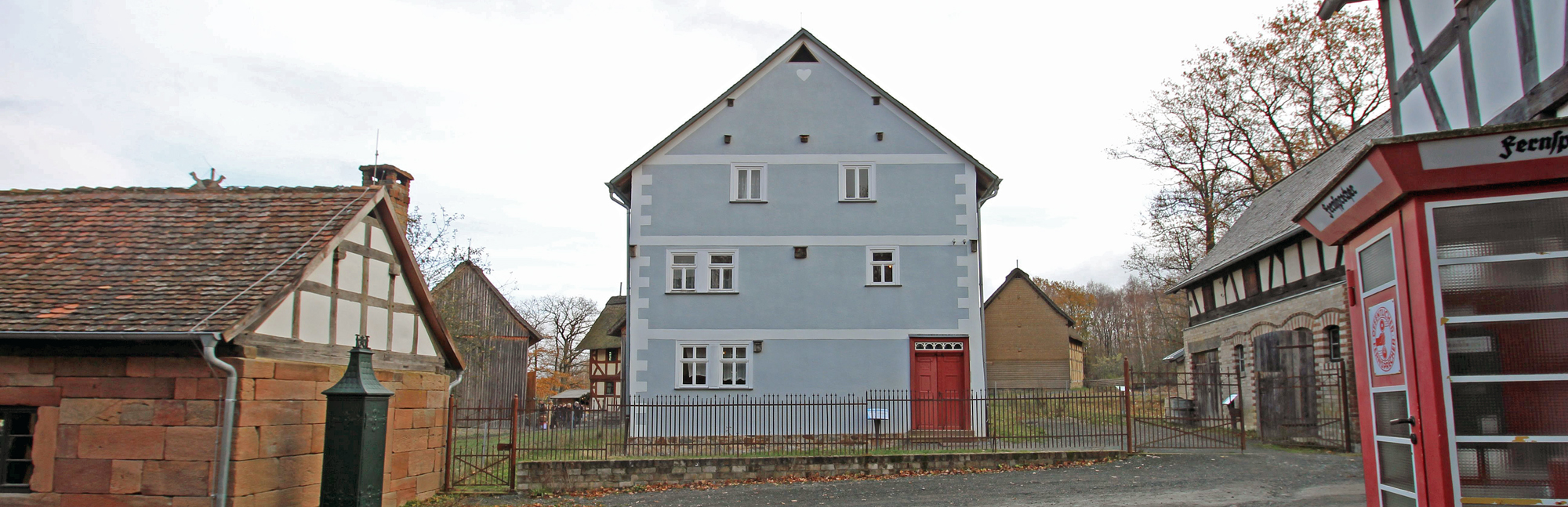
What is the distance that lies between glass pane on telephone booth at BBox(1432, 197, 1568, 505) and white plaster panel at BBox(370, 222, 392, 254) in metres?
12.1

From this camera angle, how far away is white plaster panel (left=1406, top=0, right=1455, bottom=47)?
945 centimetres

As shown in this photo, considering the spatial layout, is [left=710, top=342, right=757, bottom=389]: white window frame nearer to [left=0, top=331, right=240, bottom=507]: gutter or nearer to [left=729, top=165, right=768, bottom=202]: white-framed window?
[left=729, top=165, right=768, bottom=202]: white-framed window

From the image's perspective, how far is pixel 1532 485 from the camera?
5.56 meters

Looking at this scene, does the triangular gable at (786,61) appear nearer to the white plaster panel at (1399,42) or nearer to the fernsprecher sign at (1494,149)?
the white plaster panel at (1399,42)

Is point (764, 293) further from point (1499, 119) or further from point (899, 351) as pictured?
point (1499, 119)

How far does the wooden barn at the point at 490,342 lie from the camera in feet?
105

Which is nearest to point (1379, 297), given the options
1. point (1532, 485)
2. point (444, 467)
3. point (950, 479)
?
point (1532, 485)

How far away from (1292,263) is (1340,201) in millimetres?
14352

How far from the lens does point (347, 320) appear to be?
12.7 metres

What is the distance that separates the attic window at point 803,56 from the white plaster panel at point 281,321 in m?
13.3

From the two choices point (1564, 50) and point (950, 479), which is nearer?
point (1564, 50)

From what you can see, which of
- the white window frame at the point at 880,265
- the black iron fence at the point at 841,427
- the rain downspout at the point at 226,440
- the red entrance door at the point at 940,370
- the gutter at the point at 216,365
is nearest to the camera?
the gutter at the point at 216,365

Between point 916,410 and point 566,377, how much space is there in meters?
36.9

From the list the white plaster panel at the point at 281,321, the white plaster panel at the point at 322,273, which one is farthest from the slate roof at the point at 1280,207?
the white plaster panel at the point at 281,321
